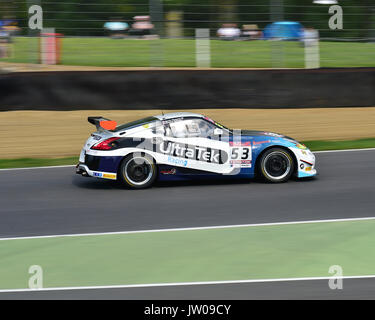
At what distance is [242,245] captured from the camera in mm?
7469

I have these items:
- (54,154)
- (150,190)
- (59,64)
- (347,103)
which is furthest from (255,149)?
(59,64)

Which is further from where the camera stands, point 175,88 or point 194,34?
point 194,34

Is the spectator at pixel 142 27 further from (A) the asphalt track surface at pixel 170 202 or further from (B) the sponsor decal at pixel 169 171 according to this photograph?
(B) the sponsor decal at pixel 169 171

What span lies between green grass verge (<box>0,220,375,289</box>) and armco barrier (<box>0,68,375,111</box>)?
8.12 m

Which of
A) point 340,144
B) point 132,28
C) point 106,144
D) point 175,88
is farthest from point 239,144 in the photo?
point 132,28

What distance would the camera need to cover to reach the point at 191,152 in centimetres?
1030

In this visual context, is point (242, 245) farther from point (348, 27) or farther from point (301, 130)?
point (348, 27)

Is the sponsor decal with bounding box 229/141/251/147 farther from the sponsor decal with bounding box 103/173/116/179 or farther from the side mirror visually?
the sponsor decal with bounding box 103/173/116/179

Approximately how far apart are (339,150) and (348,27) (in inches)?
224

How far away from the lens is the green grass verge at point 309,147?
12828mm

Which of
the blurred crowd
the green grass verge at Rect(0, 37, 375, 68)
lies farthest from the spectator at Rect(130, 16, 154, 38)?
the green grass verge at Rect(0, 37, 375, 68)

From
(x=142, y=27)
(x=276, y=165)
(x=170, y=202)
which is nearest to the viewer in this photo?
(x=170, y=202)

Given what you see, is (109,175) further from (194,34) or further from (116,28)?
(116,28)

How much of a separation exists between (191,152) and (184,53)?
817 centimetres
